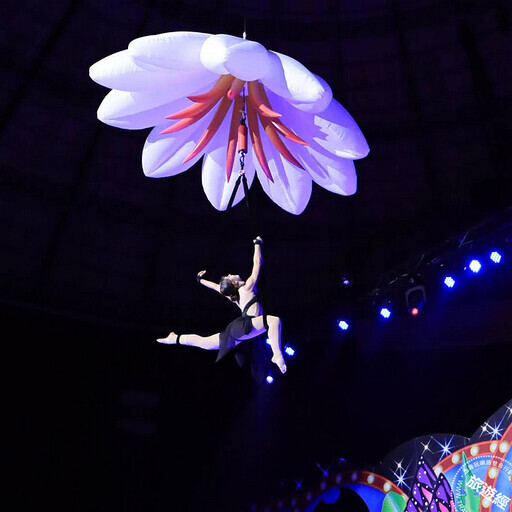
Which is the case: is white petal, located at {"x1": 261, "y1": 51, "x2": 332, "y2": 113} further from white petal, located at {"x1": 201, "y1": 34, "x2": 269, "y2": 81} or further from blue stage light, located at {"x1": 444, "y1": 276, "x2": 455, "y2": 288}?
blue stage light, located at {"x1": 444, "y1": 276, "x2": 455, "y2": 288}

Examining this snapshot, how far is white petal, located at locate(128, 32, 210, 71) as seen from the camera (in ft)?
14.1

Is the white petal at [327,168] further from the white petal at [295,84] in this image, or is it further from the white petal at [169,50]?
the white petal at [169,50]

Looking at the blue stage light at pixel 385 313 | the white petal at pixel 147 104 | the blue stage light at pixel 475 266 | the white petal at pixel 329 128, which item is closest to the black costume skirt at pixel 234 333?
the white petal at pixel 329 128

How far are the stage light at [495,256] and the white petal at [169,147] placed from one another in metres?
3.32

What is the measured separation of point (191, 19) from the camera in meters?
7.61

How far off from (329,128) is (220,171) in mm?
982

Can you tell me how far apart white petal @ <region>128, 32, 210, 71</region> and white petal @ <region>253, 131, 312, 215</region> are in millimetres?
880

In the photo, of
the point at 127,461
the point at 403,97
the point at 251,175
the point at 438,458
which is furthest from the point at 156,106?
the point at 127,461

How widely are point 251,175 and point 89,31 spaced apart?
3.36 meters

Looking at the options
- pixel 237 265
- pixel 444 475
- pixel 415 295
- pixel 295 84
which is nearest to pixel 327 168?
pixel 295 84

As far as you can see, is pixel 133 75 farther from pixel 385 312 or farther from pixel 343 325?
pixel 343 325

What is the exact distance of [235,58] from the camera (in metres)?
4.20

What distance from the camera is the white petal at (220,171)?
16.8ft

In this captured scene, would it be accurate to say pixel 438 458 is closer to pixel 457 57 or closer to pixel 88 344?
pixel 457 57
